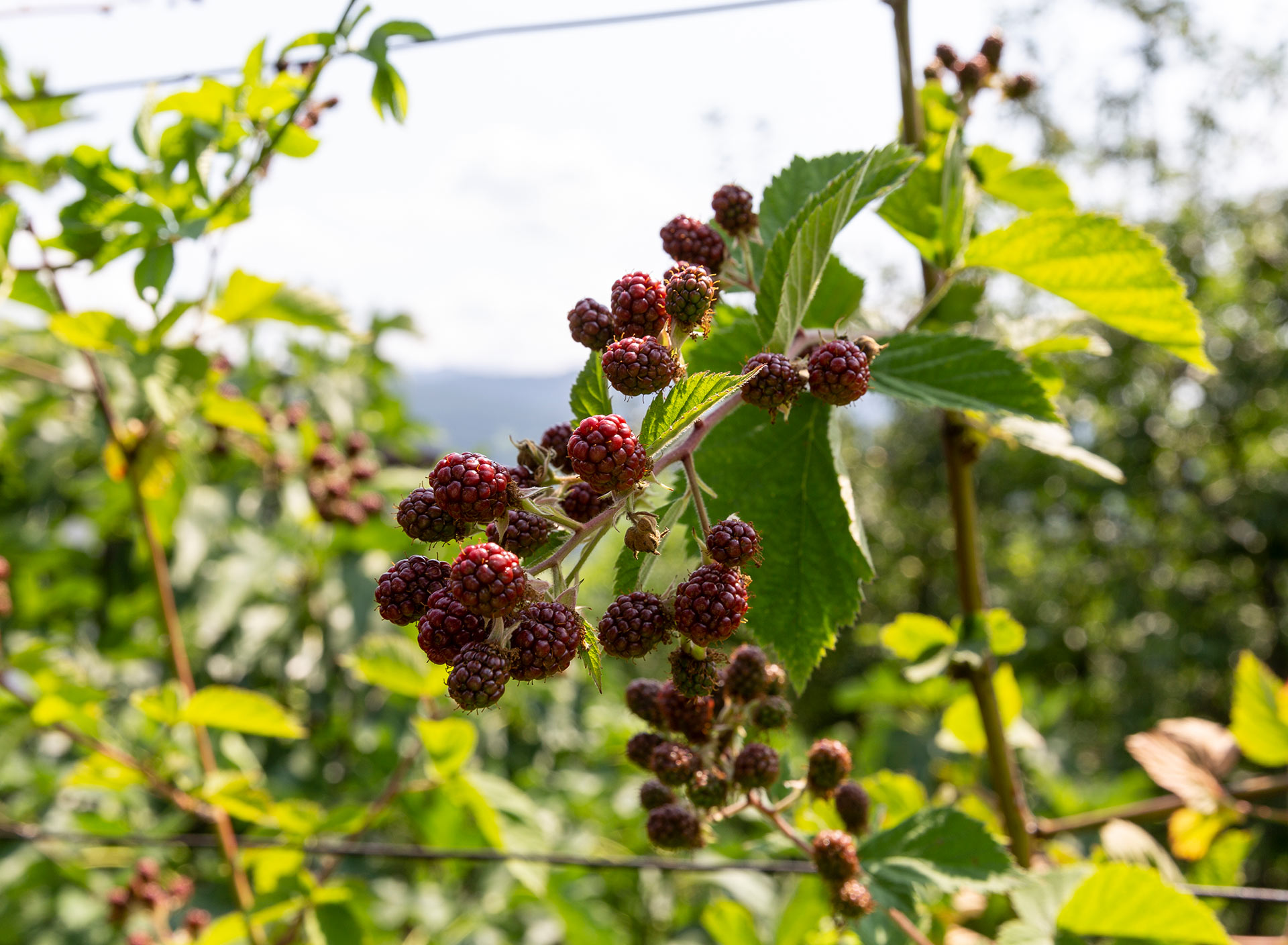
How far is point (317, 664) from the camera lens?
3.17m

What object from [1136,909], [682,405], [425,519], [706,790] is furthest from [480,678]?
[1136,909]

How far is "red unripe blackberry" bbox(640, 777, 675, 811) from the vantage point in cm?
113

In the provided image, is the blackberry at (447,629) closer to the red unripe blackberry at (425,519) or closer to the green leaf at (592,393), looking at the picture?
the red unripe blackberry at (425,519)

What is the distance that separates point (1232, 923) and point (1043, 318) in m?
5.71

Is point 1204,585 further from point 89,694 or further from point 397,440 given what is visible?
point 89,694

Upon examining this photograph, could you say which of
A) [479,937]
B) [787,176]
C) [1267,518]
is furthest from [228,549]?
[1267,518]

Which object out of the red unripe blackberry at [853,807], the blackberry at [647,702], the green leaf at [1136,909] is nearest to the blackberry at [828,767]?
the red unripe blackberry at [853,807]

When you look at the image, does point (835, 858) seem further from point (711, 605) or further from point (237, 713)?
point (237, 713)

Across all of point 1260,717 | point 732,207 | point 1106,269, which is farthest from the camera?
point 1260,717

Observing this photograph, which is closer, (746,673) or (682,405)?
(682,405)

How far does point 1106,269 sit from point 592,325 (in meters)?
0.70

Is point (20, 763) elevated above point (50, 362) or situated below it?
below

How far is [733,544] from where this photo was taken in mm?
744

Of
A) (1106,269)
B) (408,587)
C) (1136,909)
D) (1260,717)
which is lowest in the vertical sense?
(1260,717)
